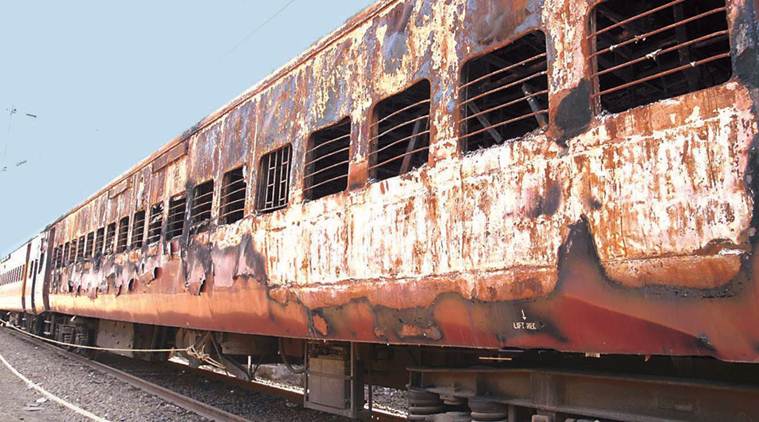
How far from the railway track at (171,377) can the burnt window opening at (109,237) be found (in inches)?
82.4

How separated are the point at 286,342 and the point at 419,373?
2.19 metres

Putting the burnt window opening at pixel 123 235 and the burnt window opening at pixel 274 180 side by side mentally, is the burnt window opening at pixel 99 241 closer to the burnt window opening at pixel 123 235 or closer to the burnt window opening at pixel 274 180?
the burnt window opening at pixel 123 235

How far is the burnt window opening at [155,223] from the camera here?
7520 mm

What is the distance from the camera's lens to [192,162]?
22.1ft

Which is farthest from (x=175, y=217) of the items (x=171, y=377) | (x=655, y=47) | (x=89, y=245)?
(x=655, y=47)

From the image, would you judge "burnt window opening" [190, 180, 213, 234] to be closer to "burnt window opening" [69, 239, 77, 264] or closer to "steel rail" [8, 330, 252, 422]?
"steel rail" [8, 330, 252, 422]

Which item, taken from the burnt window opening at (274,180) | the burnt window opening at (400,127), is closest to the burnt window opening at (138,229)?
the burnt window opening at (274,180)

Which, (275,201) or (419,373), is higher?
(275,201)

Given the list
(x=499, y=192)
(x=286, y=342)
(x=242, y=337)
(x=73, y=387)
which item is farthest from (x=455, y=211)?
(x=73, y=387)

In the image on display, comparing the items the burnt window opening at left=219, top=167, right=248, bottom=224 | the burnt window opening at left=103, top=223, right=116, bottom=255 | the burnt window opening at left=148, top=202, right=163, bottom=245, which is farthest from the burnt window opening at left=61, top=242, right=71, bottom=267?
the burnt window opening at left=219, top=167, right=248, bottom=224

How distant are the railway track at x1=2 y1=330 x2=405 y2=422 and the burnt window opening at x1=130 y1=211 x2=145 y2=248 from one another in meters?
2.06

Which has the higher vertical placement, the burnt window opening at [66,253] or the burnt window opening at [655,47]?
the burnt window opening at [655,47]

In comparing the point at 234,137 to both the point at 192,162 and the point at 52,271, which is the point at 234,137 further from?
the point at 52,271

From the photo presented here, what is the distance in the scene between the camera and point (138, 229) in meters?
8.37
